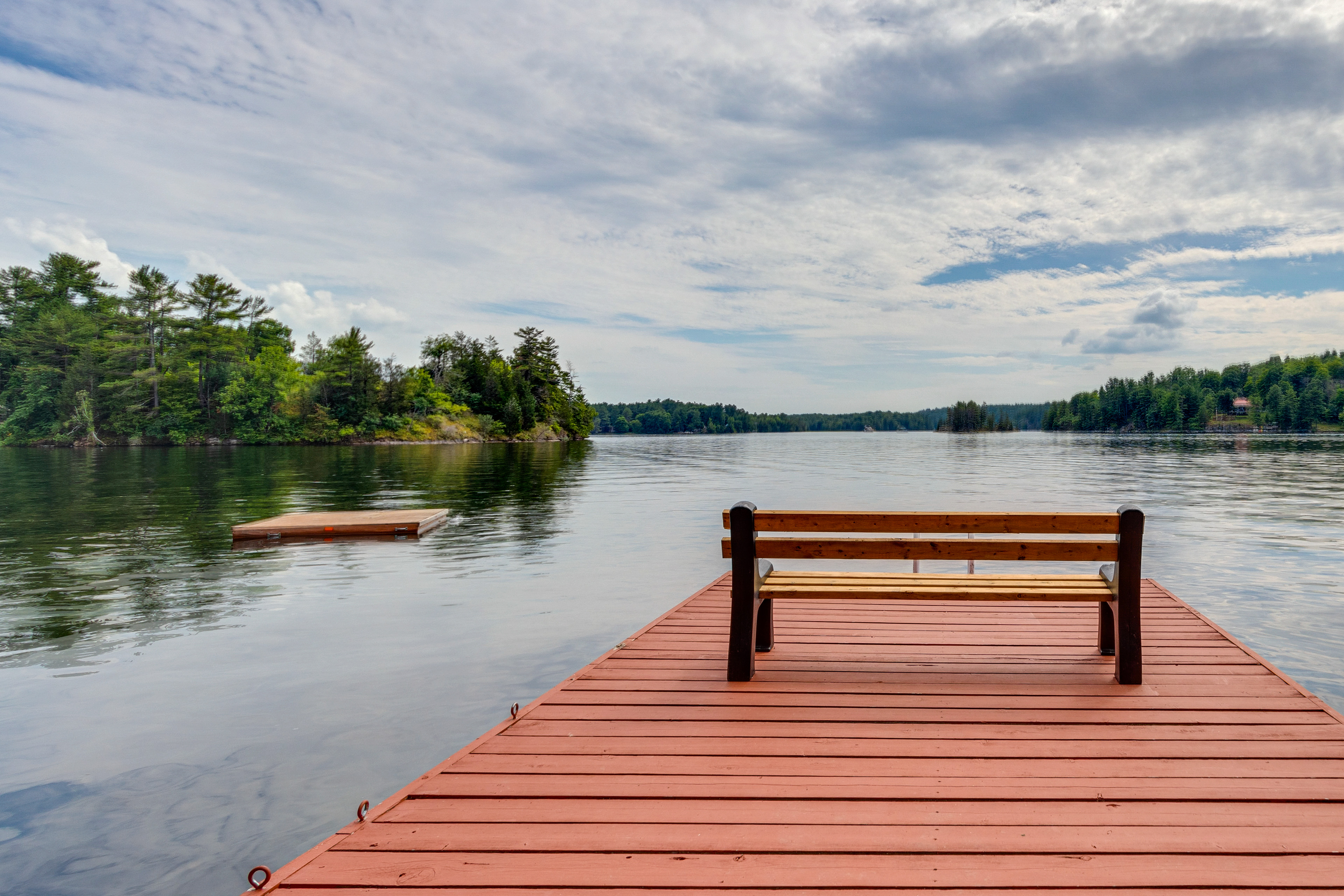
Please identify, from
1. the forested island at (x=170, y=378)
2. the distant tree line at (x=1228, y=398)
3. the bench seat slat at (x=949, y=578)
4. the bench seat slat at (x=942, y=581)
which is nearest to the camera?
the bench seat slat at (x=942, y=581)

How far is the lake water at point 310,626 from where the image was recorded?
16.1ft

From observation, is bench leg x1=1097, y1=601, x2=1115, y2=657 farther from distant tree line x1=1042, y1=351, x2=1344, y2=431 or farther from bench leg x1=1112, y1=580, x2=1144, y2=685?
distant tree line x1=1042, y1=351, x2=1344, y2=431

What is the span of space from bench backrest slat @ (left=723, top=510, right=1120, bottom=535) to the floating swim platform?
542 inches

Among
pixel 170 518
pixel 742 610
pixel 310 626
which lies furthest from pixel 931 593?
pixel 170 518

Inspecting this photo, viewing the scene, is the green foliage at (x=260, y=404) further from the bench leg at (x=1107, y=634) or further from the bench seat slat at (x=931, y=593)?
the bench leg at (x=1107, y=634)

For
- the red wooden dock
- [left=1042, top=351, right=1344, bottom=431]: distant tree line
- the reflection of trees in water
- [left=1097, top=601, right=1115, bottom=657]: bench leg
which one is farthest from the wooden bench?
[left=1042, top=351, right=1344, bottom=431]: distant tree line

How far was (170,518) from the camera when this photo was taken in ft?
63.6

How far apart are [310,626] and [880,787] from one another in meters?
8.37

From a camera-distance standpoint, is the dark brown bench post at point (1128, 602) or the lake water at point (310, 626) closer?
the dark brown bench post at point (1128, 602)

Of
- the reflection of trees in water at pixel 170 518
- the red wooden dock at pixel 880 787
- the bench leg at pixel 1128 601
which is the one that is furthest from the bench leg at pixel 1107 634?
the reflection of trees in water at pixel 170 518

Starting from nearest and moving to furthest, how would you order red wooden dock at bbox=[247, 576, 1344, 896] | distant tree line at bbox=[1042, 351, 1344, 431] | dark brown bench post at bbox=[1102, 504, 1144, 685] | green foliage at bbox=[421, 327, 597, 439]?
red wooden dock at bbox=[247, 576, 1344, 896]
dark brown bench post at bbox=[1102, 504, 1144, 685]
green foliage at bbox=[421, 327, 597, 439]
distant tree line at bbox=[1042, 351, 1344, 431]

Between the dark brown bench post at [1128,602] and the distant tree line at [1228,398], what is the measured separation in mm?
188279

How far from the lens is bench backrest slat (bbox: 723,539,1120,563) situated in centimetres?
477

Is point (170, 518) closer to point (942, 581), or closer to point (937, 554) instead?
point (942, 581)
